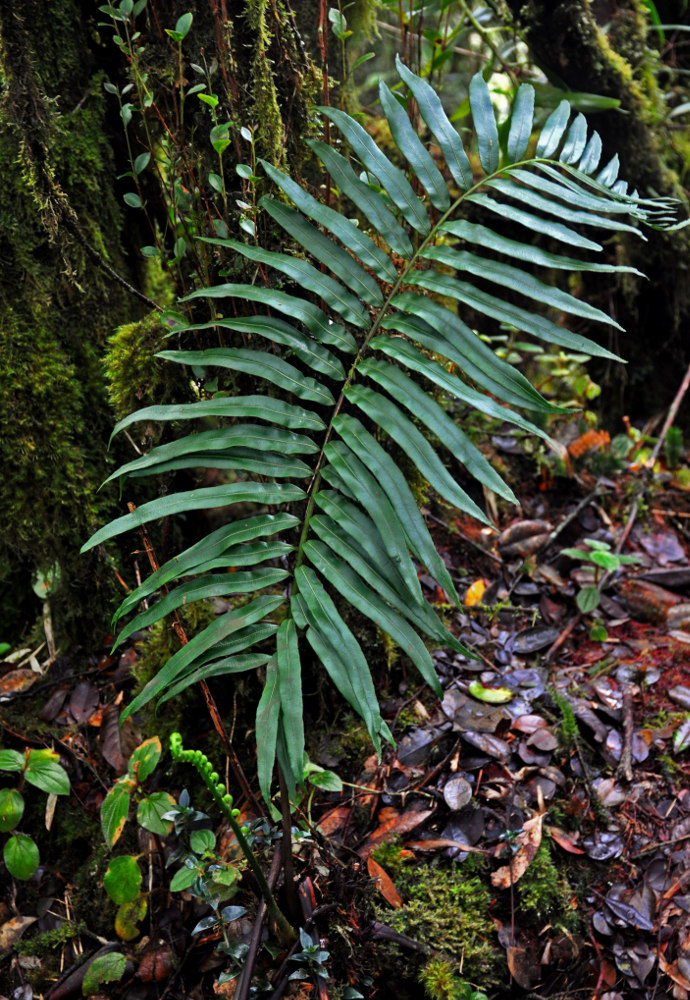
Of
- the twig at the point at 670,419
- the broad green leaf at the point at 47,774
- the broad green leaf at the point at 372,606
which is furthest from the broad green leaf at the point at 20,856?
the twig at the point at 670,419

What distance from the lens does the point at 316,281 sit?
5.46 ft

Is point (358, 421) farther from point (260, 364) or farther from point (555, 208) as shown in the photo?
point (555, 208)

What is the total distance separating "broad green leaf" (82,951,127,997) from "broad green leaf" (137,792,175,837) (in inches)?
14.0

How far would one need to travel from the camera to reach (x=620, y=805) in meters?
2.05

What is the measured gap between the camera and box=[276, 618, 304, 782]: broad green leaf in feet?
4.52

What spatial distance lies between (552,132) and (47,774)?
6.64ft

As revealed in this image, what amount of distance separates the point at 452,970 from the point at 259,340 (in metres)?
1.67

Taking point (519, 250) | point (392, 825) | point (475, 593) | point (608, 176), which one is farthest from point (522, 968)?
point (608, 176)

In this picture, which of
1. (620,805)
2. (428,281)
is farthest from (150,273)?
(620,805)

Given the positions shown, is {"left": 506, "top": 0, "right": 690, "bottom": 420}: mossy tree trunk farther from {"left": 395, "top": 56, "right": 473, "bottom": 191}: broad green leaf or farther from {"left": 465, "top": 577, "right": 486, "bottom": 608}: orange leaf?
{"left": 395, "top": 56, "right": 473, "bottom": 191}: broad green leaf

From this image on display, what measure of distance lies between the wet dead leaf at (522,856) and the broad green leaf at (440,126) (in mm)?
1671

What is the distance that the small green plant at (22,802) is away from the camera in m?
1.78

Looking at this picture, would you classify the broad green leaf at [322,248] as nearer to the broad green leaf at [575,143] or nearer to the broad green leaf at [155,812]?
the broad green leaf at [575,143]

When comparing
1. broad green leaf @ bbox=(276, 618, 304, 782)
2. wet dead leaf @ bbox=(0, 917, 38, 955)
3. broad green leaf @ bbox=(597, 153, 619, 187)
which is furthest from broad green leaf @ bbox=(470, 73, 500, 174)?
wet dead leaf @ bbox=(0, 917, 38, 955)
